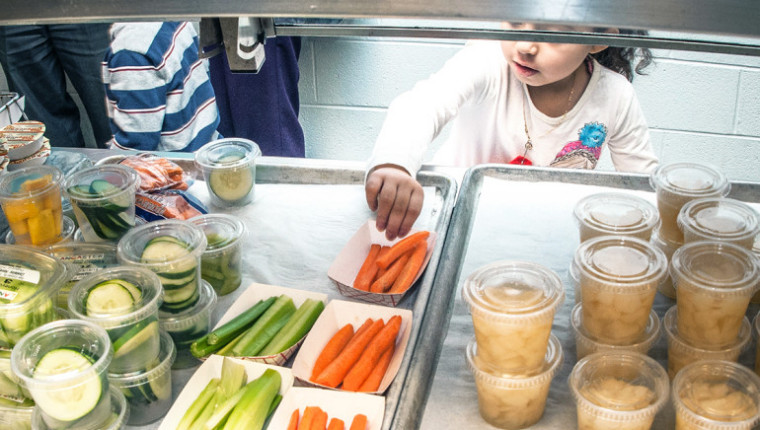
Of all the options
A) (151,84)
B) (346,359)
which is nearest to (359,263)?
(346,359)

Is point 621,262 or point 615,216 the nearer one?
Result: point 621,262

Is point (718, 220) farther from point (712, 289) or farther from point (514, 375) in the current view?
point (514, 375)

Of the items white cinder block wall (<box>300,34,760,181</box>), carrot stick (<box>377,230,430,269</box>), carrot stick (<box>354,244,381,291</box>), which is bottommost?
white cinder block wall (<box>300,34,760,181</box>)

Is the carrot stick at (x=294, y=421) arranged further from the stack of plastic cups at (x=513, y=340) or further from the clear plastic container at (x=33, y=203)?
the clear plastic container at (x=33, y=203)

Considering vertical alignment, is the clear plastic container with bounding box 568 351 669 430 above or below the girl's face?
below

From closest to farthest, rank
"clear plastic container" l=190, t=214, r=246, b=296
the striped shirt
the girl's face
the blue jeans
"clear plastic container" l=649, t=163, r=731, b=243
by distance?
1. "clear plastic container" l=649, t=163, r=731, b=243
2. "clear plastic container" l=190, t=214, r=246, b=296
3. the girl's face
4. the striped shirt
5. the blue jeans

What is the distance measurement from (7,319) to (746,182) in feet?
6.20

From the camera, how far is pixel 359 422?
1344 millimetres

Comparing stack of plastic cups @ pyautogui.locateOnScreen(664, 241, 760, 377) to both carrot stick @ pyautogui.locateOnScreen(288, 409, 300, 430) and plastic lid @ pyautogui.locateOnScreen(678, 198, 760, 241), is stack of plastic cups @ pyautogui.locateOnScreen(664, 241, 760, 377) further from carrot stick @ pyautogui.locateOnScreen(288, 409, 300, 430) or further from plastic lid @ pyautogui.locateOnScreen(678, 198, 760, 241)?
carrot stick @ pyautogui.locateOnScreen(288, 409, 300, 430)

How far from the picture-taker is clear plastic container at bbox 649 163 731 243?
1578 mm

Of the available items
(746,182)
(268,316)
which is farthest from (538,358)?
(746,182)

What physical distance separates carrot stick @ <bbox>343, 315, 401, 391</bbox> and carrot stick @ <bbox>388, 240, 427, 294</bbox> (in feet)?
0.45

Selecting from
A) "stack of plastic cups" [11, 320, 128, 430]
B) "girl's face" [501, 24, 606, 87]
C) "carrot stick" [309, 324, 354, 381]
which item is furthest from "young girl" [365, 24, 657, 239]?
"stack of plastic cups" [11, 320, 128, 430]

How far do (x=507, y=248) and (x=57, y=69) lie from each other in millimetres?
3042
